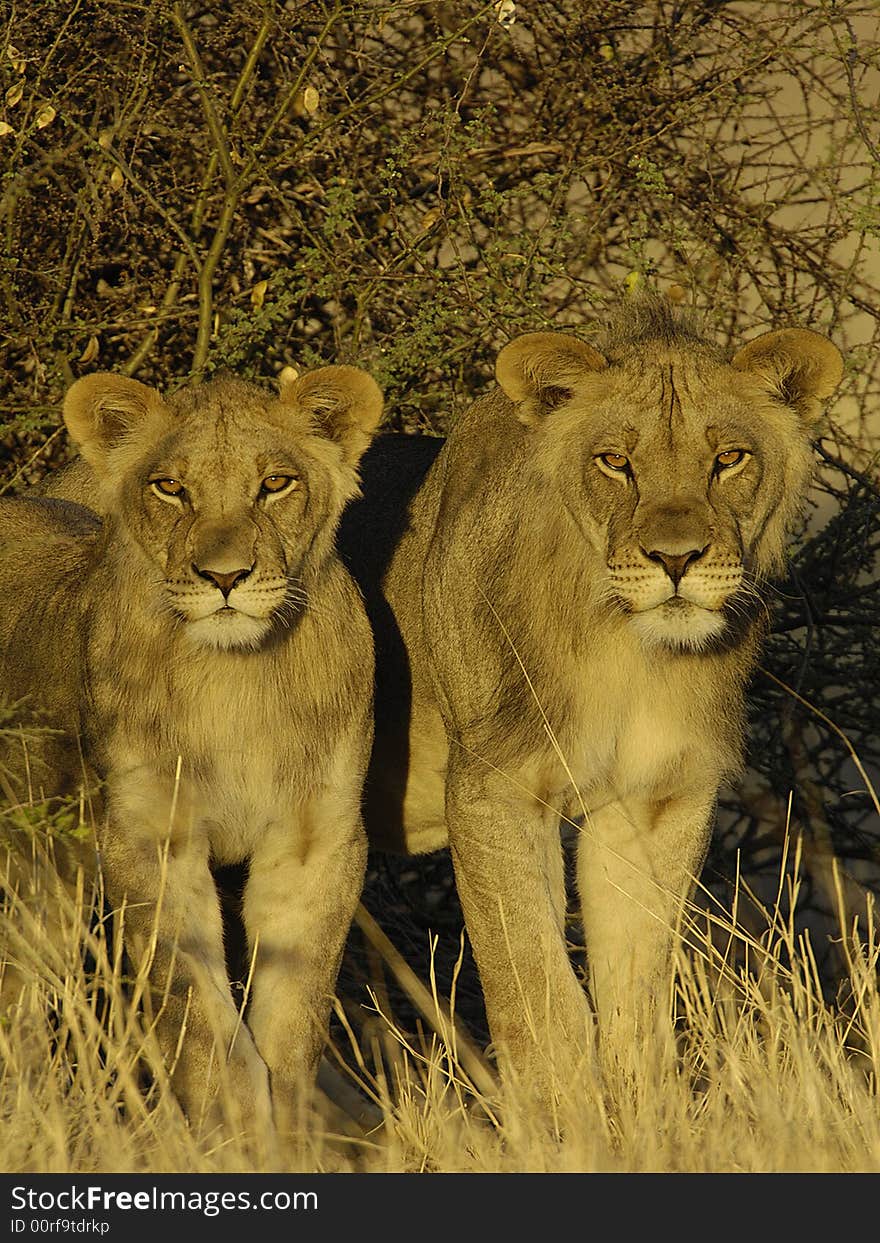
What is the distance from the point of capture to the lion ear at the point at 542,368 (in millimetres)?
4707

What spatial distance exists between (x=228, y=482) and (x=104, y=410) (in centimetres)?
49

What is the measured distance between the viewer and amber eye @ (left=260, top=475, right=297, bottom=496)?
462cm

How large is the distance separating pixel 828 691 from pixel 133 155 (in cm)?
300

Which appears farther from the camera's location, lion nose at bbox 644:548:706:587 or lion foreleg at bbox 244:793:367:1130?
lion foreleg at bbox 244:793:367:1130

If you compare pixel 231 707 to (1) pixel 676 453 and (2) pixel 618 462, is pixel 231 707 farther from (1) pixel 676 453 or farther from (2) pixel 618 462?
(1) pixel 676 453

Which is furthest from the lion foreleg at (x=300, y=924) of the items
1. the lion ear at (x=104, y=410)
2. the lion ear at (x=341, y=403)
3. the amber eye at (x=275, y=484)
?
the lion ear at (x=104, y=410)

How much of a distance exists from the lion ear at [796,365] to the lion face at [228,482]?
0.94 metres

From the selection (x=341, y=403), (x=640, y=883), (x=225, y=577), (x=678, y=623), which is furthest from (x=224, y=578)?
(x=640, y=883)

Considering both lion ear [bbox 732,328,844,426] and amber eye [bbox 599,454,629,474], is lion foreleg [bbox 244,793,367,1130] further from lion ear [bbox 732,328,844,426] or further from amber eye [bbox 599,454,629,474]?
lion ear [bbox 732,328,844,426]

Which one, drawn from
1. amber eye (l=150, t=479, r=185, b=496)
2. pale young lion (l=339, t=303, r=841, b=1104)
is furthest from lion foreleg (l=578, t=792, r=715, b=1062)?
amber eye (l=150, t=479, r=185, b=496)

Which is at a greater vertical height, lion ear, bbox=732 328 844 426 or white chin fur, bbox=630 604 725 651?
lion ear, bbox=732 328 844 426

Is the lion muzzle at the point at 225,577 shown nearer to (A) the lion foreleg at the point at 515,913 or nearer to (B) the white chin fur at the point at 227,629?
(B) the white chin fur at the point at 227,629

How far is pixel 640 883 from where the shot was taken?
5.03 metres
